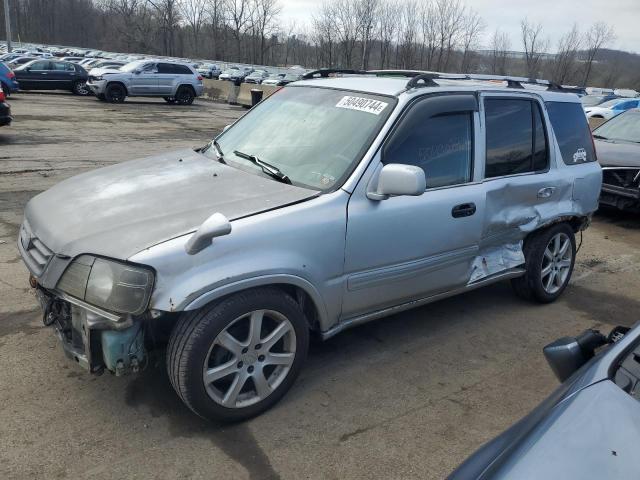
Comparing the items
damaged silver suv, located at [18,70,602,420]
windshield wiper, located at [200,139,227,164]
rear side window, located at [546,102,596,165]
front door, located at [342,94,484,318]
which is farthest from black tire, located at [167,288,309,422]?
rear side window, located at [546,102,596,165]

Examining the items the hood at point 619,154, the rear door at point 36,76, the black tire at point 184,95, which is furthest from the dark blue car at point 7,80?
the hood at point 619,154

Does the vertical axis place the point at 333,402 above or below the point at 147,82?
below

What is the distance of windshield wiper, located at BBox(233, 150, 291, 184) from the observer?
11.0 ft

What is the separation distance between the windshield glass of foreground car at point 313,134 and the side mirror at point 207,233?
792 millimetres

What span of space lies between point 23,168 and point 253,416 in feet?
26.7

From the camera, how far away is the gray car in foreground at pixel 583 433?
5.22 feet

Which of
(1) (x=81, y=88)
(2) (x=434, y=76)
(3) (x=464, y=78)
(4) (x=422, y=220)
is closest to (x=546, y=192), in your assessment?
(3) (x=464, y=78)

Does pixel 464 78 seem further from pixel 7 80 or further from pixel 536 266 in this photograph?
pixel 7 80

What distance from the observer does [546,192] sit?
4523 millimetres

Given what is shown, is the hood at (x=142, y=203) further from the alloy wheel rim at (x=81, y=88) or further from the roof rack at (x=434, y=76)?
the alloy wheel rim at (x=81, y=88)

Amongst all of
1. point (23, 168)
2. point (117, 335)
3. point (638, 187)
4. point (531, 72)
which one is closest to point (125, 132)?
point (23, 168)

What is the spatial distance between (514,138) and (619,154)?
16.0 ft

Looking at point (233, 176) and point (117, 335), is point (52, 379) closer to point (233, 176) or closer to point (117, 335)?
point (117, 335)

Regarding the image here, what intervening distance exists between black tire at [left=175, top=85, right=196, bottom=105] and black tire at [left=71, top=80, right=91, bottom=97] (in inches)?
165
